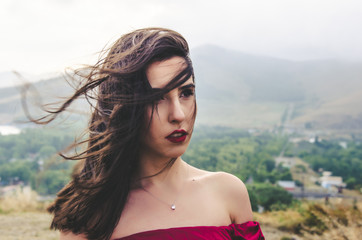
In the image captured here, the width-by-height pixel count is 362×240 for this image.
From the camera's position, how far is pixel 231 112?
2060 inches

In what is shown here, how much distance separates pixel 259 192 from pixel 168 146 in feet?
33.1

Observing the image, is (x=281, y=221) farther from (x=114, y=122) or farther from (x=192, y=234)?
(x=114, y=122)

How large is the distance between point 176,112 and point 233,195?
687mm

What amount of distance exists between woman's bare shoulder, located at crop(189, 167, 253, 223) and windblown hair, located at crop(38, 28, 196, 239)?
1.60 feet

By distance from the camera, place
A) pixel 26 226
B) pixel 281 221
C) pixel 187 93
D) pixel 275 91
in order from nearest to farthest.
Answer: pixel 187 93 → pixel 26 226 → pixel 281 221 → pixel 275 91

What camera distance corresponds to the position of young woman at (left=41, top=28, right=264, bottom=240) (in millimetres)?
1469

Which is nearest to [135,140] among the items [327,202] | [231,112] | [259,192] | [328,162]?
[327,202]

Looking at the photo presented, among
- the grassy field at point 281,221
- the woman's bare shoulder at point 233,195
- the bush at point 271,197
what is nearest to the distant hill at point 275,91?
the bush at point 271,197

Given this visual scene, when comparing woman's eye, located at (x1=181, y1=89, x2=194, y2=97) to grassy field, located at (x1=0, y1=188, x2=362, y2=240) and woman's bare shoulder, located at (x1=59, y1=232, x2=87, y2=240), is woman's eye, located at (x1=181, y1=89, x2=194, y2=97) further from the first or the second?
grassy field, located at (x1=0, y1=188, x2=362, y2=240)

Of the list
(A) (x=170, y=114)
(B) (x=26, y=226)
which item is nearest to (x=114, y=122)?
(A) (x=170, y=114)

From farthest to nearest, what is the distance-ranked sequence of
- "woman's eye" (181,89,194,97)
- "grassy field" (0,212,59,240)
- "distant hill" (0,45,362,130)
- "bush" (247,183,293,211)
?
Answer: "distant hill" (0,45,362,130) < "bush" (247,183,293,211) < "grassy field" (0,212,59,240) < "woman's eye" (181,89,194,97)

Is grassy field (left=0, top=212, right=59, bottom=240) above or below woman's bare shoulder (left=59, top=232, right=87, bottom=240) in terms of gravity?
below

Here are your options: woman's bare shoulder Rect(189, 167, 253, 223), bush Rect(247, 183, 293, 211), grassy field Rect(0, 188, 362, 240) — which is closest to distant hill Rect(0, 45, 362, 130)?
bush Rect(247, 183, 293, 211)

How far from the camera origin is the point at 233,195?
180cm
